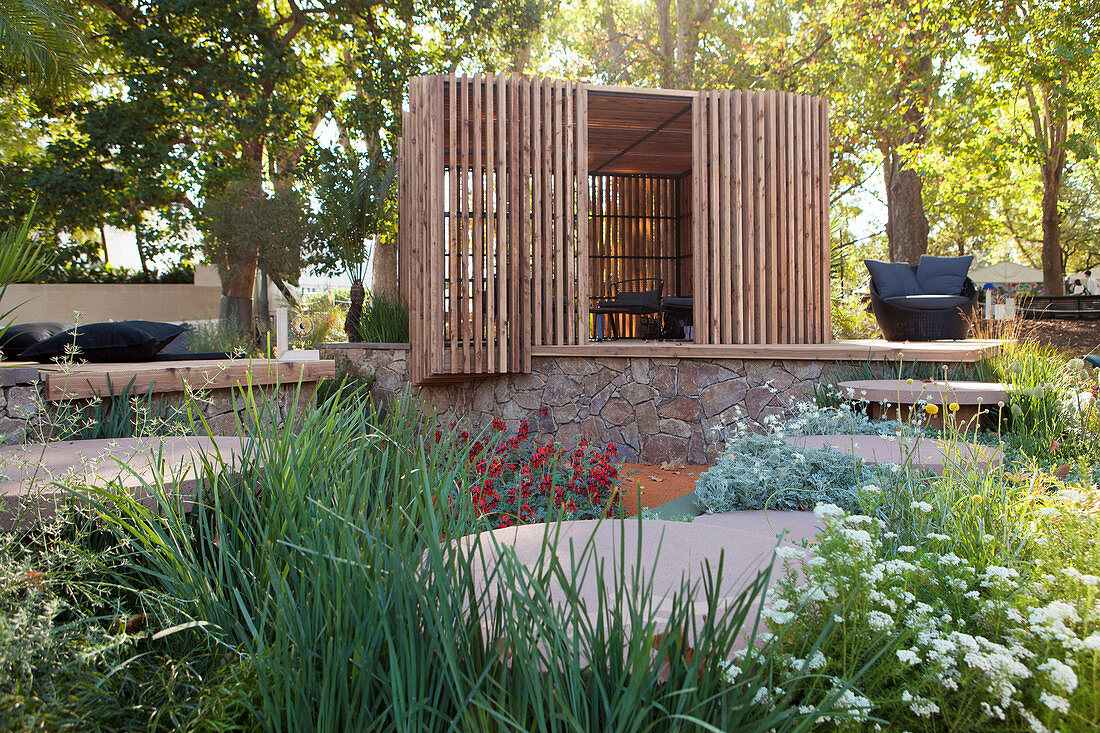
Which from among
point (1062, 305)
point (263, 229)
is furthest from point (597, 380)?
point (1062, 305)

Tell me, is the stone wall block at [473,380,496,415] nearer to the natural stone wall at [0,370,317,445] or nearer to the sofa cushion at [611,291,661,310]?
the sofa cushion at [611,291,661,310]

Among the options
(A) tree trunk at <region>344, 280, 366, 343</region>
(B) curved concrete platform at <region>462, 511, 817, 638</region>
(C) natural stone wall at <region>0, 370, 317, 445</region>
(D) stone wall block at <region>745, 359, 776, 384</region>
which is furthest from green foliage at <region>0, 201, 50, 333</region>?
(A) tree trunk at <region>344, 280, 366, 343</region>

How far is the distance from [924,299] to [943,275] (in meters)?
1.01

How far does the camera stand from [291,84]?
1450cm

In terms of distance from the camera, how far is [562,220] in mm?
6922

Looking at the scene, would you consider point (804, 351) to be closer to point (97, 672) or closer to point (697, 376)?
point (697, 376)

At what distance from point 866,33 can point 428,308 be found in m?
9.66

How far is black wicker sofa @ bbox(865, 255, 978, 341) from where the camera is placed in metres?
7.63

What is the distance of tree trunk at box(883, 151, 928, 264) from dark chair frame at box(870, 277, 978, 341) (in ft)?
16.5

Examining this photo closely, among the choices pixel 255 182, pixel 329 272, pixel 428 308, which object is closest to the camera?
pixel 428 308

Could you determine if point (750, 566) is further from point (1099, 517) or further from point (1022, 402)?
point (1022, 402)

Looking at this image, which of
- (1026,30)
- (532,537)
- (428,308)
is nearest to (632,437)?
(428,308)

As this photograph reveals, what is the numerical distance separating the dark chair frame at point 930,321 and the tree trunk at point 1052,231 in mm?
8573

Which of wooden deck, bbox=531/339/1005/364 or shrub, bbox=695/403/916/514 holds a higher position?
wooden deck, bbox=531/339/1005/364
